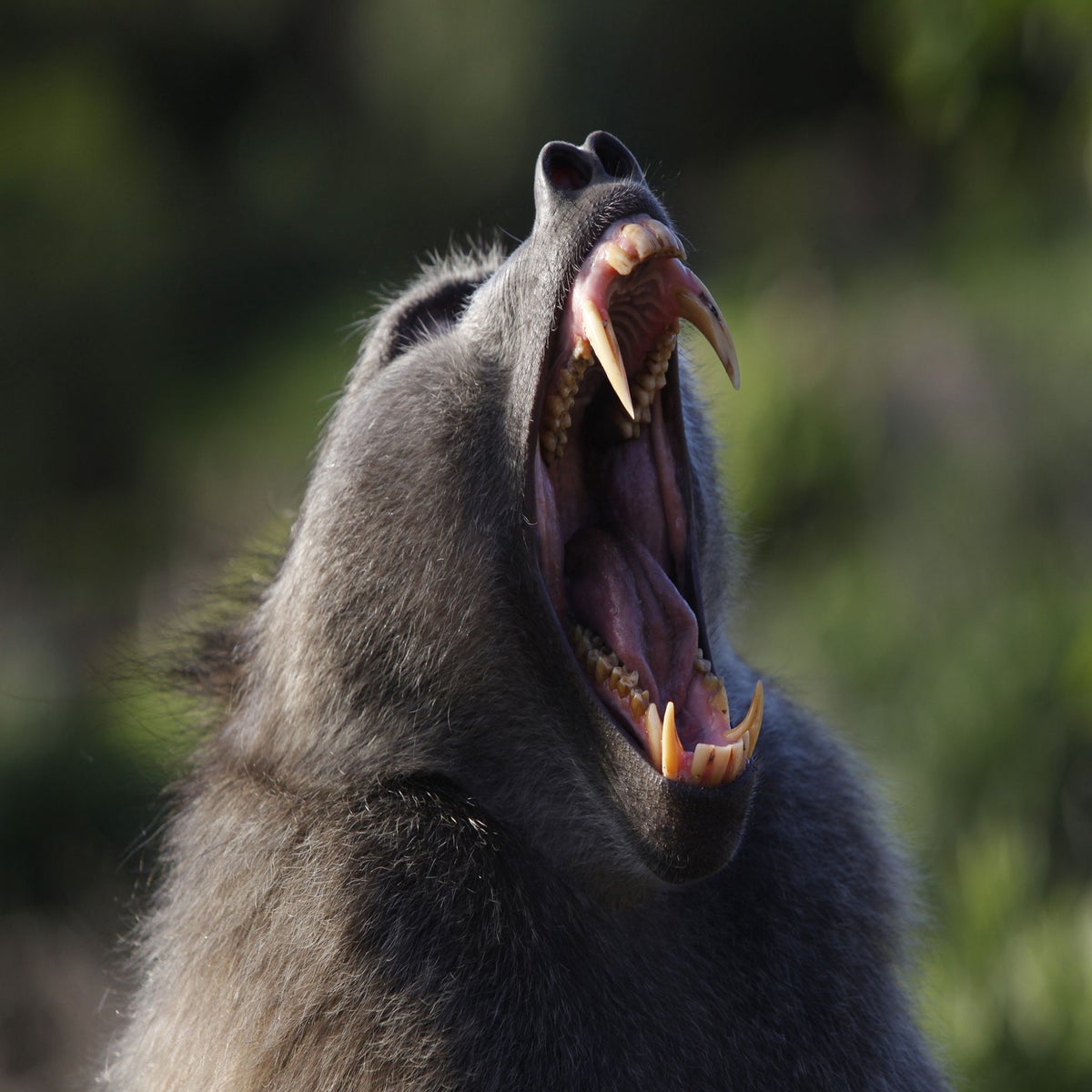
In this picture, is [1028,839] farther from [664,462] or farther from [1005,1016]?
[664,462]

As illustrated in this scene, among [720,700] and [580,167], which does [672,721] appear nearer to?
[720,700]

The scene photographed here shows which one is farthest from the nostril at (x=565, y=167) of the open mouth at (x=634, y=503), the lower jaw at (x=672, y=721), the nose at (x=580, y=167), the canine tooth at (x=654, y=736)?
the canine tooth at (x=654, y=736)

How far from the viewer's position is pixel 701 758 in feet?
5.65

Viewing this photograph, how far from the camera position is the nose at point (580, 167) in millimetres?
1896

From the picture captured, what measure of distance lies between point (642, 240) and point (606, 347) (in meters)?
0.16

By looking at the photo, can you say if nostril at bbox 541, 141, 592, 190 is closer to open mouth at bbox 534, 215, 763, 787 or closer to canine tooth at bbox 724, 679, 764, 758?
open mouth at bbox 534, 215, 763, 787

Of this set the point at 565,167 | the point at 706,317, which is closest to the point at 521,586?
the point at 706,317

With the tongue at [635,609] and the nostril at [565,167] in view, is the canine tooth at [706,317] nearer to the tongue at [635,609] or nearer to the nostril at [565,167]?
the nostril at [565,167]

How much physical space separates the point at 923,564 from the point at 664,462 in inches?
212

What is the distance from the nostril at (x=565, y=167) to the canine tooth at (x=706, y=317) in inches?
8.0

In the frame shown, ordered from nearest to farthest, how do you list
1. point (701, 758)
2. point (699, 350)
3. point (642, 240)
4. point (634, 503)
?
point (701, 758) → point (642, 240) → point (634, 503) → point (699, 350)

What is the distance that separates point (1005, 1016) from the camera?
421 cm

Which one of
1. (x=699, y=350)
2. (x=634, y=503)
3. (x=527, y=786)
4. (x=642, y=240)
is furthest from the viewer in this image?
(x=699, y=350)

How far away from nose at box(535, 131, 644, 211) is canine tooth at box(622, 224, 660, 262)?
0.11m
